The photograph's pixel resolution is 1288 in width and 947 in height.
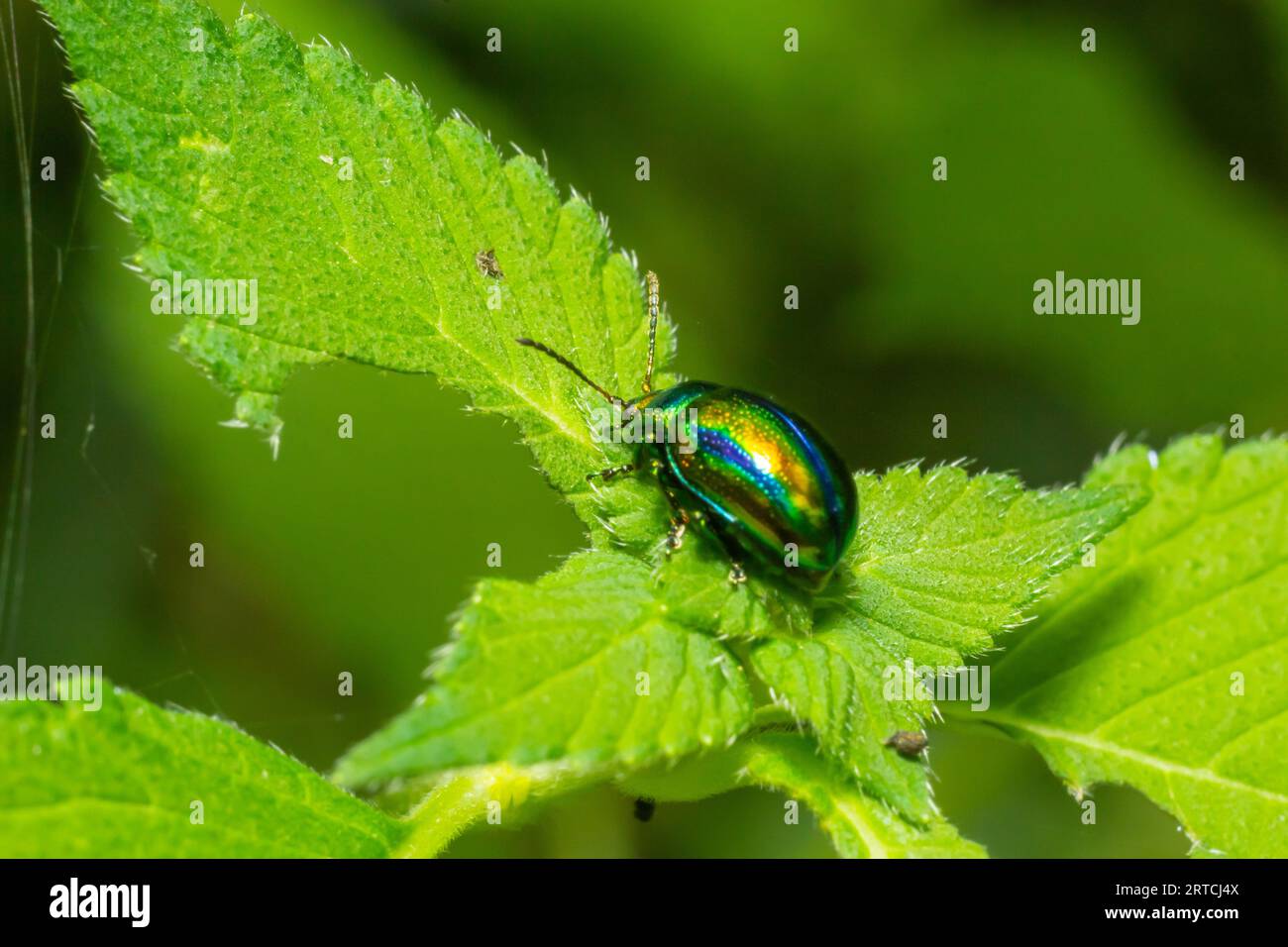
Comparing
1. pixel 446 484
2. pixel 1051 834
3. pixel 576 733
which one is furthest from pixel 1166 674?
pixel 446 484

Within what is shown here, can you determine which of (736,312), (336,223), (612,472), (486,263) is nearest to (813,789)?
(612,472)

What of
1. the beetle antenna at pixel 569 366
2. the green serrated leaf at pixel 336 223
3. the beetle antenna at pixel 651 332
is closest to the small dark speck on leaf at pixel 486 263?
the green serrated leaf at pixel 336 223

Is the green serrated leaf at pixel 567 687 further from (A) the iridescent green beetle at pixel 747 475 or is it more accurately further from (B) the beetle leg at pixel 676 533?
(A) the iridescent green beetle at pixel 747 475

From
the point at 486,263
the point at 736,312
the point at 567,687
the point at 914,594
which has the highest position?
the point at 736,312

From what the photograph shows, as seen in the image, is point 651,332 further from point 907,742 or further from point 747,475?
point 907,742

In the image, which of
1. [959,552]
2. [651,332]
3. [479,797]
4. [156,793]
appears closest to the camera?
[156,793]

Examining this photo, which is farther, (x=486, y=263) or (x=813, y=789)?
(x=486, y=263)

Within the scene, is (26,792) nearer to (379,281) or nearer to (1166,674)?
(379,281)

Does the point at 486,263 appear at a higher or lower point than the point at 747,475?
higher
